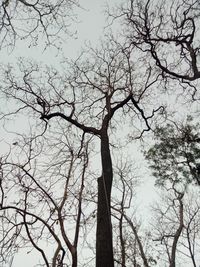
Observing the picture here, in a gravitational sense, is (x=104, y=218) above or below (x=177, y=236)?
below

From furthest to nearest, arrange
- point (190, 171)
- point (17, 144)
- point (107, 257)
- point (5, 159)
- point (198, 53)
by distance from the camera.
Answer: point (190, 171)
point (198, 53)
point (17, 144)
point (5, 159)
point (107, 257)

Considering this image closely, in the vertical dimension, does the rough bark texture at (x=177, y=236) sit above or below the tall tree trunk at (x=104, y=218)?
above

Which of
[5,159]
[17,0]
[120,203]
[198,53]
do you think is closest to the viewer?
[17,0]

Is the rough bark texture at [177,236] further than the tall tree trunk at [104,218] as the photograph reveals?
Yes

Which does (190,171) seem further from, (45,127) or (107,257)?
(107,257)

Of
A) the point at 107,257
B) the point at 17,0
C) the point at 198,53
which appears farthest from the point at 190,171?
the point at 17,0

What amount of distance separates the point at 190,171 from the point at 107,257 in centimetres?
649

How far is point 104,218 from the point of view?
20.2 feet

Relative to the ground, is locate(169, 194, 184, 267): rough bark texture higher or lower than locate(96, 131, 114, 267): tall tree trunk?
higher

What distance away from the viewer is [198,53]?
9.12m

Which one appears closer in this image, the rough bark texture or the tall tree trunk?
the tall tree trunk

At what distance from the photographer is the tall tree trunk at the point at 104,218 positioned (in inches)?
223

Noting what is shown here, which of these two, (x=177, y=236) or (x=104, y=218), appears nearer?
(x=104, y=218)

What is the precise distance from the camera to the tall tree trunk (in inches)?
223
